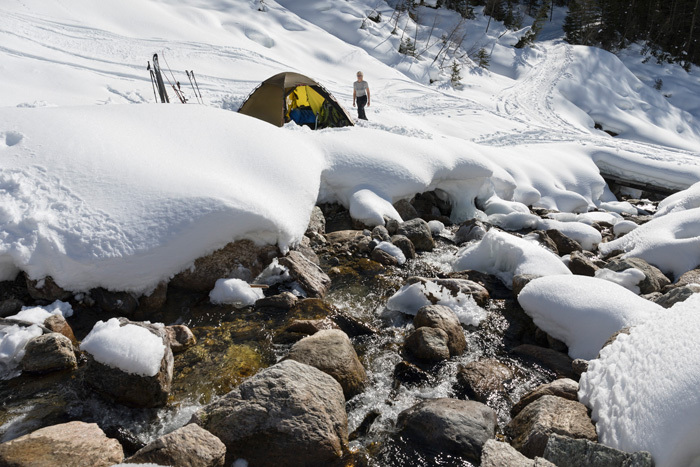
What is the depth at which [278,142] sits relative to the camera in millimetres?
6457

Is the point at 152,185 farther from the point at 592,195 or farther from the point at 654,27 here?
the point at 654,27

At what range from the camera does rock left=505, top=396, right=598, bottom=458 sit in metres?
2.96

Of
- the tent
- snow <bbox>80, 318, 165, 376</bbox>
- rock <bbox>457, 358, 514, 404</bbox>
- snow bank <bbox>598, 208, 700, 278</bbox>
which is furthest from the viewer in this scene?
the tent

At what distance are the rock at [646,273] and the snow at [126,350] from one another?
5414 mm

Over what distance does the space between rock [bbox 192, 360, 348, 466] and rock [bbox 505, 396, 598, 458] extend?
3.97 ft

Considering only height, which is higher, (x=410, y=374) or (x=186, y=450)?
(x=186, y=450)

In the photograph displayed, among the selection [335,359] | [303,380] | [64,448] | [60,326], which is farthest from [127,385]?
[335,359]

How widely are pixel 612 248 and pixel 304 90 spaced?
7.37m

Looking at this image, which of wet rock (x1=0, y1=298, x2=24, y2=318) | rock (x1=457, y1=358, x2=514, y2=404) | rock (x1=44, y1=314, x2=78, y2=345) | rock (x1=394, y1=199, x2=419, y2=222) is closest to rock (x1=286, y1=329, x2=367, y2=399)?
rock (x1=457, y1=358, x2=514, y2=404)

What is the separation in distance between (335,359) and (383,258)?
261cm

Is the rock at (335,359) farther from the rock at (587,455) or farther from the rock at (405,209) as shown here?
the rock at (405,209)

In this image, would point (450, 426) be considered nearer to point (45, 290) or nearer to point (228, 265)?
point (228, 265)

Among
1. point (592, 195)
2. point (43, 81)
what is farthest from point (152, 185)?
point (592, 195)

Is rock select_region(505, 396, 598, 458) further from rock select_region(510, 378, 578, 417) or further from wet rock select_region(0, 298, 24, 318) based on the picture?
wet rock select_region(0, 298, 24, 318)
